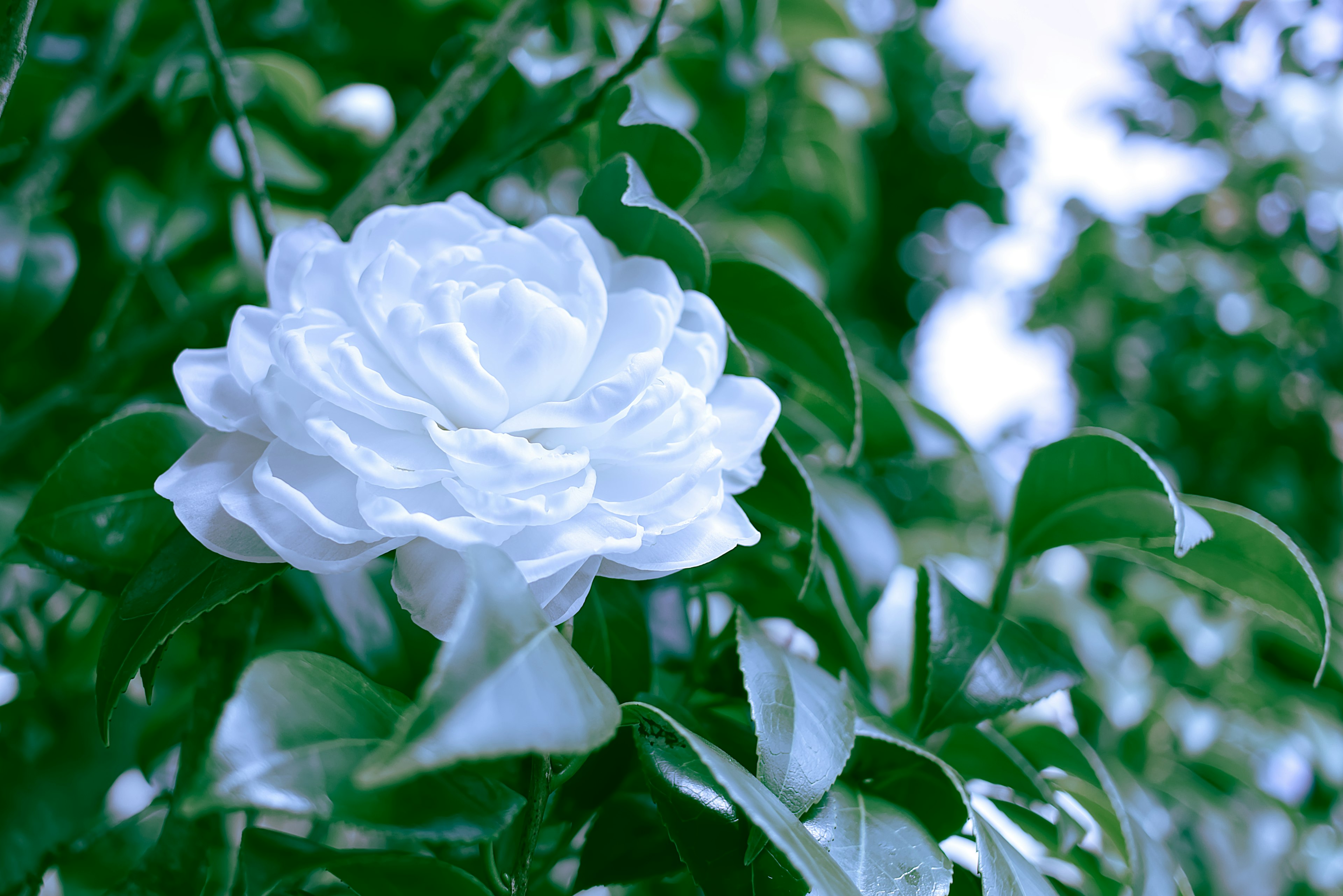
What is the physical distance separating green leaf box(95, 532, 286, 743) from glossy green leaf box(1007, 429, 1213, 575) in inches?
9.6

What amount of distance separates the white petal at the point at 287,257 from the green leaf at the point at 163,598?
0.07 metres

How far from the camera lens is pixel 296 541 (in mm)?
185

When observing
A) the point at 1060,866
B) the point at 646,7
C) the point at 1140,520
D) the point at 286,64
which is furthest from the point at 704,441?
the point at 646,7

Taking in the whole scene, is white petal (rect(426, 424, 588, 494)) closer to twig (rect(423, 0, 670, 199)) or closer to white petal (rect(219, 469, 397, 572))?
white petal (rect(219, 469, 397, 572))

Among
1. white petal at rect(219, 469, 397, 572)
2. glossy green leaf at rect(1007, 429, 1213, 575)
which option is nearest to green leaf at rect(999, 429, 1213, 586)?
glossy green leaf at rect(1007, 429, 1213, 575)

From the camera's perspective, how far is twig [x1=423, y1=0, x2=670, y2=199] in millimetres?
297

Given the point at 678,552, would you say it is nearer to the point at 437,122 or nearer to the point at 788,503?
the point at 788,503

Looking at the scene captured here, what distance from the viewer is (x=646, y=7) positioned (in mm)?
709

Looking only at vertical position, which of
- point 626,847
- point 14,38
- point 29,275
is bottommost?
Result: point 626,847

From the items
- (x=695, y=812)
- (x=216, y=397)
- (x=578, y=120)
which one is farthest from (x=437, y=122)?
(x=695, y=812)

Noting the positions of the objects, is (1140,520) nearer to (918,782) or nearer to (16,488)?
(918,782)

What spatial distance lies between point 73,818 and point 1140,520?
479 mm

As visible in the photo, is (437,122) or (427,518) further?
(437,122)

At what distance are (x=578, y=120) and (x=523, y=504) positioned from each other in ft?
0.64
